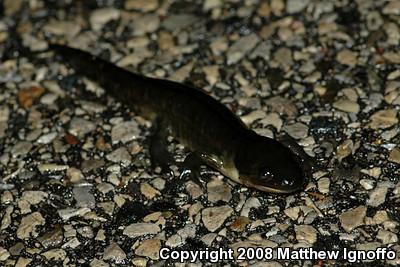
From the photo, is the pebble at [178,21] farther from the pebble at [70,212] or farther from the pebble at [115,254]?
the pebble at [115,254]

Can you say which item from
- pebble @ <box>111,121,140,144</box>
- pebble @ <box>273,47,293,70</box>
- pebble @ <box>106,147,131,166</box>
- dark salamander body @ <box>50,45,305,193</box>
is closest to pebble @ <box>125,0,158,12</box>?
dark salamander body @ <box>50,45,305,193</box>

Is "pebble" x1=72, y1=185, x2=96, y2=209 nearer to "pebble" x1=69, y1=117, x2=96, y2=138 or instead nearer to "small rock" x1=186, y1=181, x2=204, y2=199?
"pebble" x1=69, y1=117, x2=96, y2=138

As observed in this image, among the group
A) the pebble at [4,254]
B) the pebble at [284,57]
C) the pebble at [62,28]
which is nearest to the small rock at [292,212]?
the pebble at [284,57]

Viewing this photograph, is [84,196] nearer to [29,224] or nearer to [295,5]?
[29,224]

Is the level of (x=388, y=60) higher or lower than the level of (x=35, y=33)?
lower

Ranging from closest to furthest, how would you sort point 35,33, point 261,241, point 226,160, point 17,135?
point 261,241 < point 226,160 < point 17,135 < point 35,33

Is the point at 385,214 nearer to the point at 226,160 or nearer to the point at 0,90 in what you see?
the point at 226,160

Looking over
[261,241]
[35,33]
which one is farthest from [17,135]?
[261,241]

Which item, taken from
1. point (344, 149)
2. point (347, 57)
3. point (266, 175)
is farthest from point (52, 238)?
point (347, 57)
